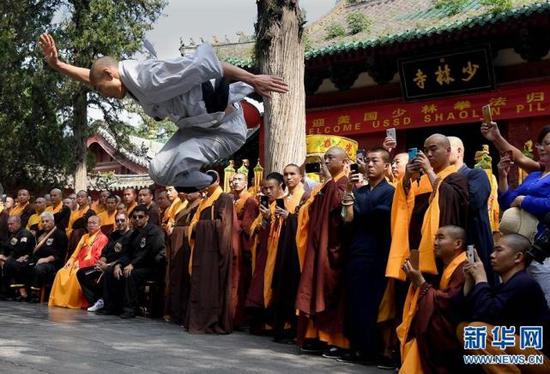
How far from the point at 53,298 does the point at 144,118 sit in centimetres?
844

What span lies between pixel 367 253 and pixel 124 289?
4.36 meters

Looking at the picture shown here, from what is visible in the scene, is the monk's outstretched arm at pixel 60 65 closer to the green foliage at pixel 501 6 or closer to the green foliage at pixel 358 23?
the green foliage at pixel 501 6

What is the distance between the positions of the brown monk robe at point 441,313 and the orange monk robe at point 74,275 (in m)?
6.45

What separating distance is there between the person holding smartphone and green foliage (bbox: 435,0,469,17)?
6923 millimetres

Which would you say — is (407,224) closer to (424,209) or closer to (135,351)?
(424,209)

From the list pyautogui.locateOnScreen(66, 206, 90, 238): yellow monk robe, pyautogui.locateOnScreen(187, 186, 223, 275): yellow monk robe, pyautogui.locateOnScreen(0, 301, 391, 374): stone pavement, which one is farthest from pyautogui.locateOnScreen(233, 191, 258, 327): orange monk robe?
pyautogui.locateOnScreen(66, 206, 90, 238): yellow monk robe

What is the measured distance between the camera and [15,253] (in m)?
12.2

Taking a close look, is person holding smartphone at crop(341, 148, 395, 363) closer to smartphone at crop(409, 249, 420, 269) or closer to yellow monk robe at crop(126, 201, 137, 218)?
smartphone at crop(409, 249, 420, 269)

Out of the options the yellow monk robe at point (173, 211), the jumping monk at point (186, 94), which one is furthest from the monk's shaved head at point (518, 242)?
the yellow monk robe at point (173, 211)

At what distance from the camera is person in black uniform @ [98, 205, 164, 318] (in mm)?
9953

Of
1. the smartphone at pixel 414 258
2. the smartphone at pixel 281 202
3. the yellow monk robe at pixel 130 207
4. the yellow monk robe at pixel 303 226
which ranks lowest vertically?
the smartphone at pixel 414 258

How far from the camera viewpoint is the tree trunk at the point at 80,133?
57.7ft

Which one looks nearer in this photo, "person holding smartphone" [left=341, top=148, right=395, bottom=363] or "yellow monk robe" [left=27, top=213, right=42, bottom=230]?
"person holding smartphone" [left=341, top=148, right=395, bottom=363]

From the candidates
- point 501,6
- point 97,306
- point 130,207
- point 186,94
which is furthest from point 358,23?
point 186,94
